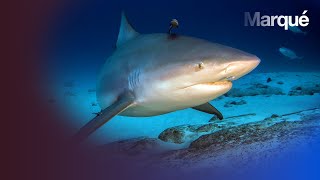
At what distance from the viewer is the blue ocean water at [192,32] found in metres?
28.9

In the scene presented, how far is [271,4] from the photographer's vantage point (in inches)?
1759

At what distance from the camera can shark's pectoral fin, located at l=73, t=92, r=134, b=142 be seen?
3625 mm

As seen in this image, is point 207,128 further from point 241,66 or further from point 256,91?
point 256,91

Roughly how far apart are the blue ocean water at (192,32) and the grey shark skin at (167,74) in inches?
59.0

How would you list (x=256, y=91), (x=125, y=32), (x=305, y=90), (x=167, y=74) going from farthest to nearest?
1. (x=256, y=91)
2. (x=305, y=90)
3. (x=125, y=32)
4. (x=167, y=74)

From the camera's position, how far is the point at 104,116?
3938mm

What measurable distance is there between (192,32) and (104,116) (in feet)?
216

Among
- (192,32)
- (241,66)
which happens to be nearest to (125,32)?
(241,66)

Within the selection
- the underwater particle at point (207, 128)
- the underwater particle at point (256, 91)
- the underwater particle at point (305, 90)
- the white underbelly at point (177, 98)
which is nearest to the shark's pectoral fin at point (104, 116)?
the white underbelly at point (177, 98)

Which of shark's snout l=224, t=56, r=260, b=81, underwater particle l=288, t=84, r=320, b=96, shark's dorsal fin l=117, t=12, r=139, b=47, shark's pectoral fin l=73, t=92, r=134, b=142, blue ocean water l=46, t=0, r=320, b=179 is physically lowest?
shark's pectoral fin l=73, t=92, r=134, b=142

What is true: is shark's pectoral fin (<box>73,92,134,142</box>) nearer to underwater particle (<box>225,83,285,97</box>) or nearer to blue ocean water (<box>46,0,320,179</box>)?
blue ocean water (<box>46,0,320,179</box>)

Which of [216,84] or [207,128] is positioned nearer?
[216,84]

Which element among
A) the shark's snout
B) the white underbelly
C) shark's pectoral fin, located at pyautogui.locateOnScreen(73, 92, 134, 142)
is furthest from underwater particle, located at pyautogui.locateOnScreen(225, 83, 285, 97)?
the shark's snout

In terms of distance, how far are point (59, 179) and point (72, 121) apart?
6.92 metres
